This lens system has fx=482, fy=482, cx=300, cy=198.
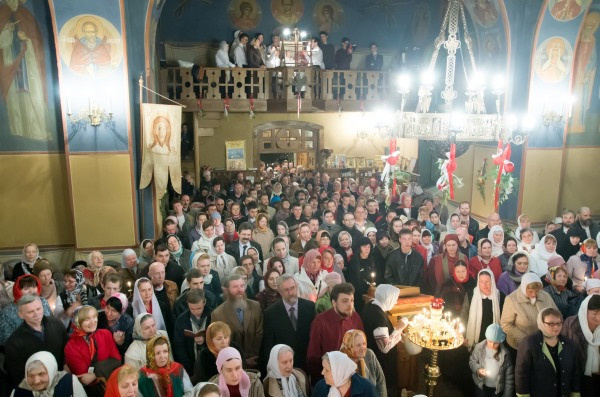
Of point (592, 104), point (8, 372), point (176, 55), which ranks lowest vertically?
point (8, 372)

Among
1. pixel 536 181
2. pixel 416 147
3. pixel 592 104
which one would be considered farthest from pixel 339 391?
pixel 416 147

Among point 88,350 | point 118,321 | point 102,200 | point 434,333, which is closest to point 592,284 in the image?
point 434,333

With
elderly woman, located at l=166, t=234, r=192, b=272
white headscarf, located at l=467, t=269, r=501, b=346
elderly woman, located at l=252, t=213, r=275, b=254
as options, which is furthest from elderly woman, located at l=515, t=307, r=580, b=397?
elderly woman, located at l=166, t=234, r=192, b=272

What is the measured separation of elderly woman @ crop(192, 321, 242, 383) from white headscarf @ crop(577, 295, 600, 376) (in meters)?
3.55

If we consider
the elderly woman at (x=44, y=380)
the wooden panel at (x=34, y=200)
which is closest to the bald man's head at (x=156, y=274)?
the elderly woman at (x=44, y=380)

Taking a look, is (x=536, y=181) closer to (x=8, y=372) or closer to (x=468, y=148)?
(x=468, y=148)

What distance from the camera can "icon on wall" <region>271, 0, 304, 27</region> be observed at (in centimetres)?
1580

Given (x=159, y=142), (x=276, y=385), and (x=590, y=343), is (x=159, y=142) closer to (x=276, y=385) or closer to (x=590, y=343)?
(x=276, y=385)

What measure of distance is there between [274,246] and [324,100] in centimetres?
706

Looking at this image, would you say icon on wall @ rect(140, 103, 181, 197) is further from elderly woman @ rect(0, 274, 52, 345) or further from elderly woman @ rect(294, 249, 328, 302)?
elderly woman @ rect(294, 249, 328, 302)

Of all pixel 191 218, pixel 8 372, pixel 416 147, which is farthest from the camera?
pixel 416 147

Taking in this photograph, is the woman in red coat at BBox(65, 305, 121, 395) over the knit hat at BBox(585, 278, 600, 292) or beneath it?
beneath

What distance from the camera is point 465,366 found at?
6242 millimetres

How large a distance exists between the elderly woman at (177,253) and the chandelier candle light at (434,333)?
11.8 feet
